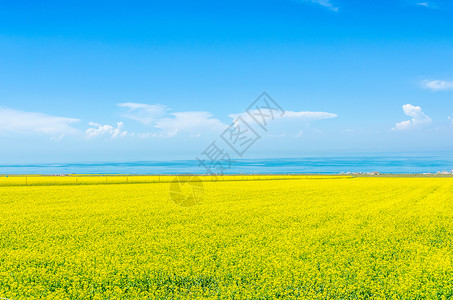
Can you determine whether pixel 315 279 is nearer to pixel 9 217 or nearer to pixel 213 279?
pixel 213 279

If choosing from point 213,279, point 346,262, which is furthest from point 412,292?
point 213,279

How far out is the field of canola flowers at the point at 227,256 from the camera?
7.92m

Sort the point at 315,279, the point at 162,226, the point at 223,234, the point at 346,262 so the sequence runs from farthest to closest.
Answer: the point at 162,226 < the point at 223,234 < the point at 346,262 < the point at 315,279

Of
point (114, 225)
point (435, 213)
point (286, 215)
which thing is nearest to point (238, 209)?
point (286, 215)

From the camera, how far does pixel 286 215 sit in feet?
62.4

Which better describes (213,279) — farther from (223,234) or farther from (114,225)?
(114,225)

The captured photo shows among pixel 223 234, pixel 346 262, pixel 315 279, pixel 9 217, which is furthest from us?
pixel 9 217

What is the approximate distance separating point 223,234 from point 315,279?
228 inches

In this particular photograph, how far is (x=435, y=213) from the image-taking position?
19766 mm

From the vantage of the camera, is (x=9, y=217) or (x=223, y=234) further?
(x=9, y=217)

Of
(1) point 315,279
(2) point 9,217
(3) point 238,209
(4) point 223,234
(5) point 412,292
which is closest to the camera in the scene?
(5) point 412,292

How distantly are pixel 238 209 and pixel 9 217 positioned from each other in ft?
44.7

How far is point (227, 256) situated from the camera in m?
10.3

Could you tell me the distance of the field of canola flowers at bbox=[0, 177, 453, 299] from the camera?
7922mm
